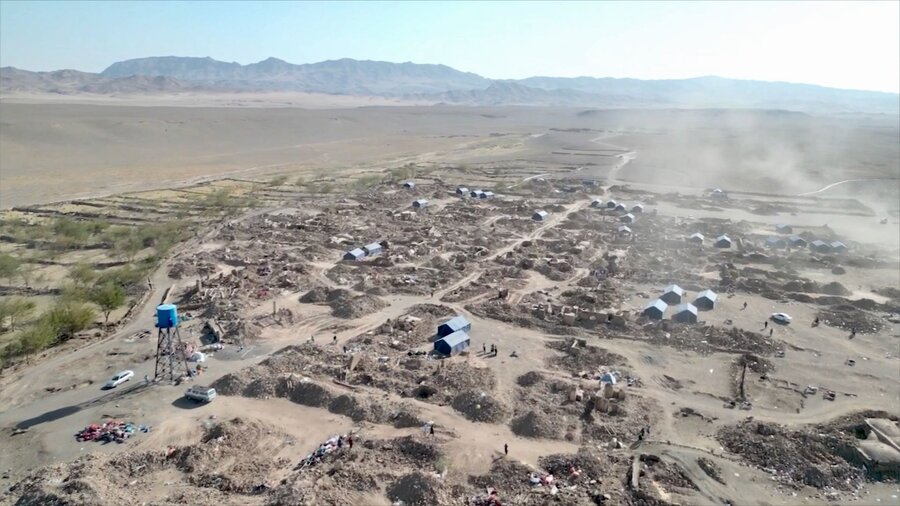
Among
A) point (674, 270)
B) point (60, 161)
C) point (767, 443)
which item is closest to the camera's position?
point (767, 443)

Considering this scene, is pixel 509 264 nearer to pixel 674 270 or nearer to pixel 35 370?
pixel 674 270

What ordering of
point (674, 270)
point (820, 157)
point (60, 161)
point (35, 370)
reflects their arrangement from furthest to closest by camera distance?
point (820, 157), point (60, 161), point (674, 270), point (35, 370)

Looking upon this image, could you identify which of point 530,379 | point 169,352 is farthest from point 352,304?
point 530,379

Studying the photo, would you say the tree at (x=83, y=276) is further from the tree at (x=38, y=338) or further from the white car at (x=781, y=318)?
the white car at (x=781, y=318)

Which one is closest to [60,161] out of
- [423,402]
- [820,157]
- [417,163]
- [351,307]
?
[417,163]

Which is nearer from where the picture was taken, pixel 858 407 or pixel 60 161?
pixel 858 407

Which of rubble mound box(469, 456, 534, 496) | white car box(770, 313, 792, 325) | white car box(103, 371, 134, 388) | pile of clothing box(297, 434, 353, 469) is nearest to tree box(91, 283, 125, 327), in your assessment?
white car box(103, 371, 134, 388)
